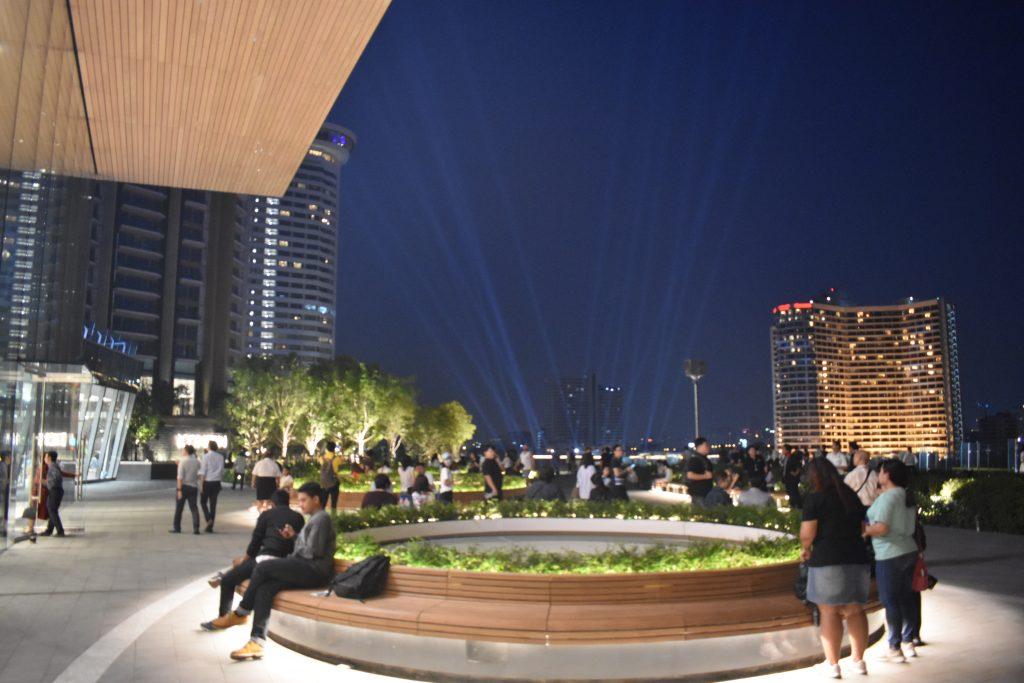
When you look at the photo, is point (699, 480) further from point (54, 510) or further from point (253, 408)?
point (253, 408)

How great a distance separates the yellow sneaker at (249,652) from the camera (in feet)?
21.8

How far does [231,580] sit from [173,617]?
1138 mm

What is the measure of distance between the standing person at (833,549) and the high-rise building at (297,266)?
17242cm

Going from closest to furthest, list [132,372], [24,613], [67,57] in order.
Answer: [24,613] < [67,57] < [132,372]

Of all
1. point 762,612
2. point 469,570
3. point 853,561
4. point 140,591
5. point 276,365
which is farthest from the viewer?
point 276,365

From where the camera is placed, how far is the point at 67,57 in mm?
13125

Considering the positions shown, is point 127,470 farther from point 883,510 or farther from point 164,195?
point 164,195

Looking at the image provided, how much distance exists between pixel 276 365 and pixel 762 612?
56945mm

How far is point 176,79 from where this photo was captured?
13.8 metres

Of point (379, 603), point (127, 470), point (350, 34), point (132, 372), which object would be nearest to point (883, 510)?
point (379, 603)

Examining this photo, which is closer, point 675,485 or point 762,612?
point 762,612

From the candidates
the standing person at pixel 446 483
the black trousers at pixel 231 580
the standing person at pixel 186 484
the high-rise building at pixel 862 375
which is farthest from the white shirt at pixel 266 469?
the high-rise building at pixel 862 375

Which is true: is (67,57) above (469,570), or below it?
above

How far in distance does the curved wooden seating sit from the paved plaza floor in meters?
0.39
